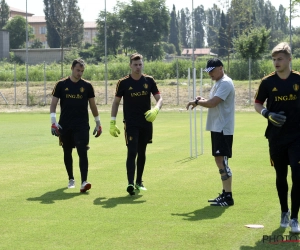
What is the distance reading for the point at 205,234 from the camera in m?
7.65

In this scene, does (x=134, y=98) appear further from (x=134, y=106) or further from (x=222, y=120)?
(x=222, y=120)

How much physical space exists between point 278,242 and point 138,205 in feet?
9.07

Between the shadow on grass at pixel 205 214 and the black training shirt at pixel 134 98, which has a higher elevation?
the black training shirt at pixel 134 98

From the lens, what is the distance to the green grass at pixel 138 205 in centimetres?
744

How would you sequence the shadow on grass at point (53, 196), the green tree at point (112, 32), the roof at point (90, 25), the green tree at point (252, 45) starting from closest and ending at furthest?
the shadow on grass at point (53, 196) < the green tree at point (252, 45) < the green tree at point (112, 32) < the roof at point (90, 25)

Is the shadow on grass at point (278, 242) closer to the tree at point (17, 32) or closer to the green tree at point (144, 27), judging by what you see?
the green tree at point (144, 27)

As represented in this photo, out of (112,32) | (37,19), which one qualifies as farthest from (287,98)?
(37,19)

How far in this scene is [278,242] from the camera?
7223mm

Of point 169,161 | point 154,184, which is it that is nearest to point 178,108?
point 169,161

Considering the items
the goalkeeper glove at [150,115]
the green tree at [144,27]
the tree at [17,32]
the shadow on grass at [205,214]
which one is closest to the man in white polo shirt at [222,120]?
the shadow on grass at [205,214]

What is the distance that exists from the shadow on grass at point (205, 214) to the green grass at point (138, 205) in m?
0.01

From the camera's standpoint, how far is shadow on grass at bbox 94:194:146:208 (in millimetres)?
9672

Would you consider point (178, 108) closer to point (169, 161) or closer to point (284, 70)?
point (169, 161)

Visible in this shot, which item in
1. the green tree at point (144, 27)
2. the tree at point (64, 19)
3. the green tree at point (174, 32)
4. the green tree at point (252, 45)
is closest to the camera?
the green tree at point (252, 45)
